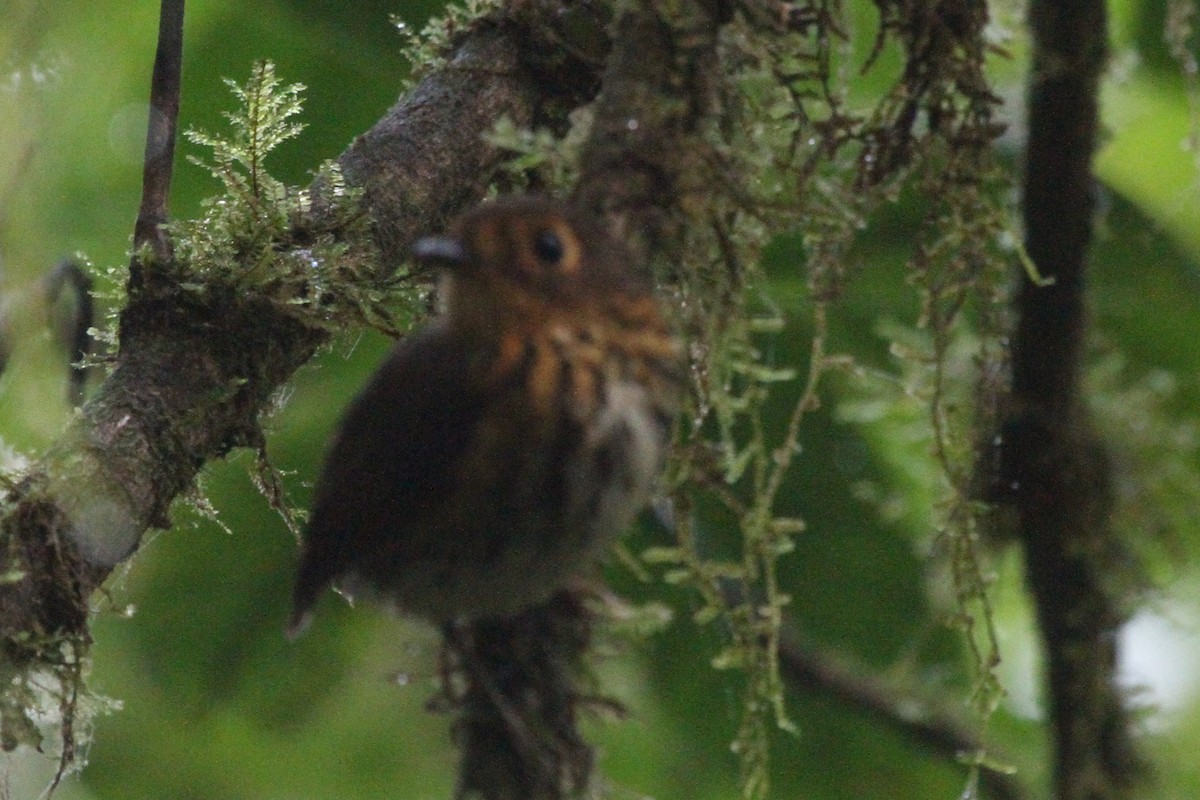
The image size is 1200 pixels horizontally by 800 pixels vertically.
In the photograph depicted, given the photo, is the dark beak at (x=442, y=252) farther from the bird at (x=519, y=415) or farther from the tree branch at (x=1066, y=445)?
the tree branch at (x=1066, y=445)

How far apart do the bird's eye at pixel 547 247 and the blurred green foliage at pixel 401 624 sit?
2.20 meters

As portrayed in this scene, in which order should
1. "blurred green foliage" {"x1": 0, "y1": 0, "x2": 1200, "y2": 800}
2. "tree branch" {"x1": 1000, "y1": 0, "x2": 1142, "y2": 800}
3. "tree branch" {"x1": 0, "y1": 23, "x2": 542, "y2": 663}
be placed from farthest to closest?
1. "blurred green foliage" {"x1": 0, "y1": 0, "x2": 1200, "y2": 800}
2. "tree branch" {"x1": 1000, "y1": 0, "x2": 1142, "y2": 800}
3. "tree branch" {"x1": 0, "y1": 23, "x2": 542, "y2": 663}

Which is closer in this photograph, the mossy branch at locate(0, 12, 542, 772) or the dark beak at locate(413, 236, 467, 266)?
the dark beak at locate(413, 236, 467, 266)

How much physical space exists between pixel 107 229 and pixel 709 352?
264cm

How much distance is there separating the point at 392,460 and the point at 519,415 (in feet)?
0.70

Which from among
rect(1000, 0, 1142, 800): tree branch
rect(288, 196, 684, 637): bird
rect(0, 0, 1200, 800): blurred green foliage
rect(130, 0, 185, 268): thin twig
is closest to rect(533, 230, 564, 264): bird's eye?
rect(288, 196, 684, 637): bird

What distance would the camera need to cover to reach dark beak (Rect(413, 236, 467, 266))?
1844 millimetres

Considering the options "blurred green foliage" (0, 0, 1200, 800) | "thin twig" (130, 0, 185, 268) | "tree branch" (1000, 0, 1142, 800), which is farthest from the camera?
"blurred green foliage" (0, 0, 1200, 800)

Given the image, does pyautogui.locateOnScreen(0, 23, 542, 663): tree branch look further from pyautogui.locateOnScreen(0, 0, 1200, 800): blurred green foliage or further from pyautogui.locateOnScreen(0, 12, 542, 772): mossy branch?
pyautogui.locateOnScreen(0, 0, 1200, 800): blurred green foliage

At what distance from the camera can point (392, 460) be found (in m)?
1.92

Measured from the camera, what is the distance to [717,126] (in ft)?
7.26

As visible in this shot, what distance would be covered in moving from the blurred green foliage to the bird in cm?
214

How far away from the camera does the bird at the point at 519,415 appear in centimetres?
181

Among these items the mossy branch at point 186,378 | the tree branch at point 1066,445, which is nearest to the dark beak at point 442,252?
the mossy branch at point 186,378
